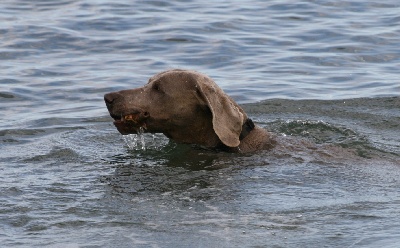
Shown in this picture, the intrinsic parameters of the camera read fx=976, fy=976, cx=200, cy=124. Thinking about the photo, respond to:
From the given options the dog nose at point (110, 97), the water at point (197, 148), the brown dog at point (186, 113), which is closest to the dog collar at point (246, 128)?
the brown dog at point (186, 113)

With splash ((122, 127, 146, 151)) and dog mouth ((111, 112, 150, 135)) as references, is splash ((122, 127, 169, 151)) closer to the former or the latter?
splash ((122, 127, 146, 151))

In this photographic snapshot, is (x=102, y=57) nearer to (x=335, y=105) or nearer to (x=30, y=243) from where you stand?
(x=335, y=105)

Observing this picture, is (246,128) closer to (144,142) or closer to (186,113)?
(186,113)

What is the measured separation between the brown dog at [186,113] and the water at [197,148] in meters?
0.18

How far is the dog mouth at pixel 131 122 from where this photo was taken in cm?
748

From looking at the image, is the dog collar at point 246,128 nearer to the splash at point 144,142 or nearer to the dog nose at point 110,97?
the splash at point 144,142

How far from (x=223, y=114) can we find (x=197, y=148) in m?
0.53

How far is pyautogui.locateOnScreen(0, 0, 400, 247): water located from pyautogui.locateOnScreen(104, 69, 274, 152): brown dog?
0.60 feet

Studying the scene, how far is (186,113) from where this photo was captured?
7719 mm

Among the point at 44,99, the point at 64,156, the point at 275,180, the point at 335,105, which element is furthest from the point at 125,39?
the point at 275,180

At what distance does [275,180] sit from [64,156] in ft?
6.23

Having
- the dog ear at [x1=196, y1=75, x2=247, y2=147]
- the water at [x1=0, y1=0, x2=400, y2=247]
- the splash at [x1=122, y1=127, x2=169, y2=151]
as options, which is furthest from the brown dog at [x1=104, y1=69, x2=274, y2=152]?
the splash at [x1=122, y1=127, x2=169, y2=151]

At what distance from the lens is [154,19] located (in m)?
15.0

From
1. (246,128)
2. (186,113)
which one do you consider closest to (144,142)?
(186,113)
